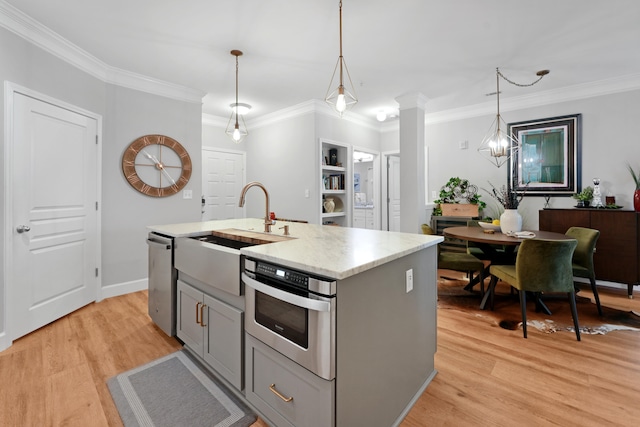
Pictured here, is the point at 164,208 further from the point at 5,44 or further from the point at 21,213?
the point at 5,44

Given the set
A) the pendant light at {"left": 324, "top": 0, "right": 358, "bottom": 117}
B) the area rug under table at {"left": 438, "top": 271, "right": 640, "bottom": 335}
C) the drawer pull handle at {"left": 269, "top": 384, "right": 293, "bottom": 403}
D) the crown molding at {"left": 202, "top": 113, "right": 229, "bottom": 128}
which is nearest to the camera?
the drawer pull handle at {"left": 269, "top": 384, "right": 293, "bottom": 403}

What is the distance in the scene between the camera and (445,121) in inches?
203

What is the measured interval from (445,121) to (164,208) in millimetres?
4536

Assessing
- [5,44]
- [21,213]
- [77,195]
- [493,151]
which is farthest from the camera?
[493,151]

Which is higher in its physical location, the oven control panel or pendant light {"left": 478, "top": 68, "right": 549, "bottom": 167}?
pendant light {"left": 478, "top": 68, "right": 549, "bottom": 167}

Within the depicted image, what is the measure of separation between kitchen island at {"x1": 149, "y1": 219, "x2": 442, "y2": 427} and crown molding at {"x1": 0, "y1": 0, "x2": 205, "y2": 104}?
2697 millimetres

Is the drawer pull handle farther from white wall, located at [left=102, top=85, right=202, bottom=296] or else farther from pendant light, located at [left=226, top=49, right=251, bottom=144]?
white wall, located at [left=102, top=85, right=202, bottom=296]

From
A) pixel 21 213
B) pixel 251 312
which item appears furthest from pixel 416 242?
pixel 21 213

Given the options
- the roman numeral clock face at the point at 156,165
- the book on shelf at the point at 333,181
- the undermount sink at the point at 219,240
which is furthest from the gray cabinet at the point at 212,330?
the book on shelf at the point at 333,181

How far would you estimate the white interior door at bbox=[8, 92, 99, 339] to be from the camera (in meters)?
2.52

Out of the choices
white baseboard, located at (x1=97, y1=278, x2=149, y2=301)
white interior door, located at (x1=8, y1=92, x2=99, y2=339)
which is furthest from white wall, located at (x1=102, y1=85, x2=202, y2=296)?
white interior door, located at (x1=8, y1=92, x2=99, y2=339)

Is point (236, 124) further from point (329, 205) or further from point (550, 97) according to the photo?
point (550, 97)

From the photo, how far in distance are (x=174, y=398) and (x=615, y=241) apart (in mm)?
4606

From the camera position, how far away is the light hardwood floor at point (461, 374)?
1633 mm
